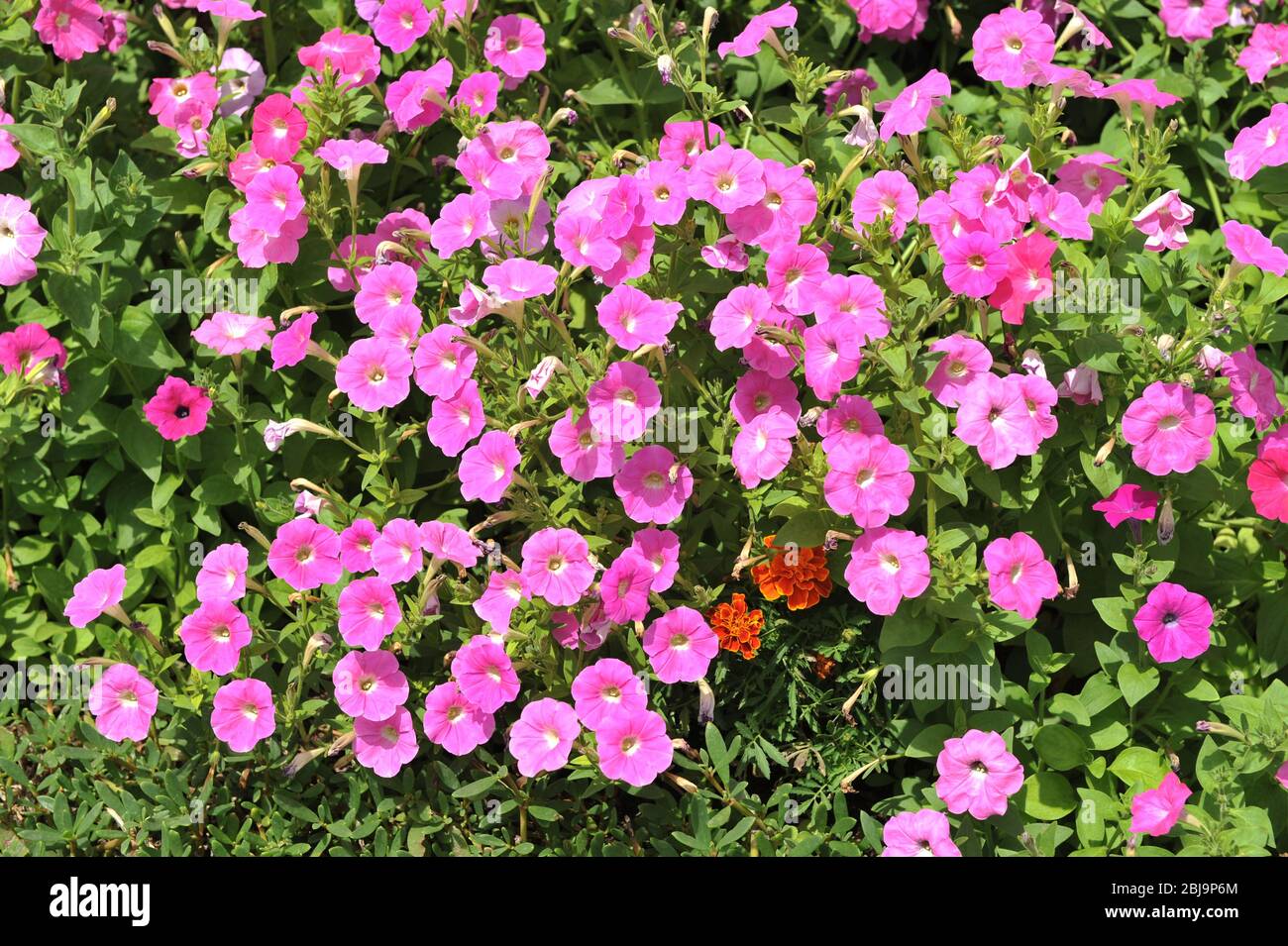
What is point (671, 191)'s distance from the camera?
370cm

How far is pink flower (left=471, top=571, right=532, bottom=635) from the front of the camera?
140 inches

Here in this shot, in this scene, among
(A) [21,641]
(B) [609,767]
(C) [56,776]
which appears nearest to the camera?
→ (B) [609,767]

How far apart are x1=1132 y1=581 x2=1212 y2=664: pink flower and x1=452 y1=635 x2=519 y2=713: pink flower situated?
1576 mm

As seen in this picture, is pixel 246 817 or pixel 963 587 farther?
pixel 246 817

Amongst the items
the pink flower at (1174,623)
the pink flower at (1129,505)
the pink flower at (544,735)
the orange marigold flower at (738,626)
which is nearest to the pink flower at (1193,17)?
the pink flower at (1129,505)

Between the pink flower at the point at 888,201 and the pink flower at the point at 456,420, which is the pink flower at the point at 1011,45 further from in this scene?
the pink flower at the point at 456,420

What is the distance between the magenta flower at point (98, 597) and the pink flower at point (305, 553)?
1.48ft

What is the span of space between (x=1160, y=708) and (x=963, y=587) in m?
0.73

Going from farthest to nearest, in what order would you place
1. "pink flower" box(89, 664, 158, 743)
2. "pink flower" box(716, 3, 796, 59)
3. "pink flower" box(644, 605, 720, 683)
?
"pink flower" box(716, 3, 796, 59)
"pink flower" box(89, 664, 158, 743)
"pink flower" box(644, 605, 720, 683)

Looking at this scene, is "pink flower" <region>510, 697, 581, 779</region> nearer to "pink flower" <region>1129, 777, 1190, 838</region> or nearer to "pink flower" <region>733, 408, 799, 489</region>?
"pink flower" <region>733, 408, 799, 489</region>

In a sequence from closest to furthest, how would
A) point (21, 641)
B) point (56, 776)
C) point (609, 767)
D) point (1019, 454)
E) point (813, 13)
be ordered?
point (609, 767)
point (1019, 454)
point (56, 776)
point (21, 641)
point (813, 13)

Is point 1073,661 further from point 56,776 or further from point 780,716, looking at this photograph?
point 56,776

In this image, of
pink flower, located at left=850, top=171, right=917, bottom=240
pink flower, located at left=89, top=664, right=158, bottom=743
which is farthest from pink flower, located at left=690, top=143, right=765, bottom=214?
pink flower, located at left=89, top=664, right=158, bottom=743

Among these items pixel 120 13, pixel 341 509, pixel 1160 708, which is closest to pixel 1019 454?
pixel 1160 708
